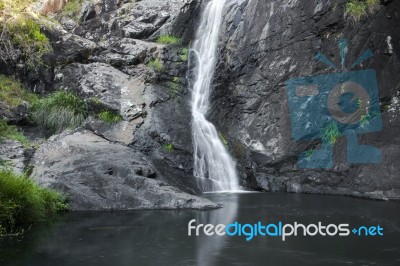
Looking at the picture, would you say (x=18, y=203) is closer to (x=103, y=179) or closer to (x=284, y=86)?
(x=103, y=179)

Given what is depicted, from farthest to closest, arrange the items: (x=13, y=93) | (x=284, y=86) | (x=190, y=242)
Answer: (x=13, y=93)
(x=284, y=86)
(x=190, y=242)

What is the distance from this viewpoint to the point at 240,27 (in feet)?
50.2

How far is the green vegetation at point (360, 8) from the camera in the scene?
41.7ft

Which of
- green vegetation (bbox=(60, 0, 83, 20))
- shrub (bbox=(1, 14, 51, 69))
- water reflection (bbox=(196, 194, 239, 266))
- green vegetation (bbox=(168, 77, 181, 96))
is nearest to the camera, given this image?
water reflection (bbox=(196, 194, 239, 266))

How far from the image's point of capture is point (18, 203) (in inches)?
318

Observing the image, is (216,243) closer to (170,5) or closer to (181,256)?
(181,256)

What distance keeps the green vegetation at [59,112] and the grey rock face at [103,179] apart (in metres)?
1.83

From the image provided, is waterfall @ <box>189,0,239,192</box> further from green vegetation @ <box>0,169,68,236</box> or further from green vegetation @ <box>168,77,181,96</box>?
green vegetation @ <box>0,169,68,236</box>

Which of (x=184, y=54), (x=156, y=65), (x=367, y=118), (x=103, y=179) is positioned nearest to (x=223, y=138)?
(x=156, y=65)

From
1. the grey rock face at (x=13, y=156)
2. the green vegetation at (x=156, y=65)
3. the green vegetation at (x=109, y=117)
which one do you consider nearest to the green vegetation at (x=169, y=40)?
the green vegetation at (x=156, y=65)

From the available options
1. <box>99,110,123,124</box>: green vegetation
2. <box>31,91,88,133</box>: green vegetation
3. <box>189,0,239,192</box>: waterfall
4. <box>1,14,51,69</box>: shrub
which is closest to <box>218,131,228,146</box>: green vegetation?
<box>189,0,239,192</box>: waterfall

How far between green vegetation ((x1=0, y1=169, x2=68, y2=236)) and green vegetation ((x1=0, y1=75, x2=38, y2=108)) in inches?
231

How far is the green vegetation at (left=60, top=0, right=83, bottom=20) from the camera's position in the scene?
57.8ft

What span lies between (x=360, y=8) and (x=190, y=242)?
908cm
